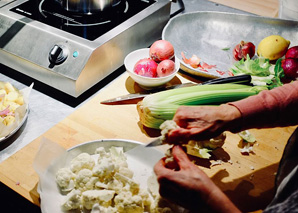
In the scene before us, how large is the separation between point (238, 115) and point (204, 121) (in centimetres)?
10

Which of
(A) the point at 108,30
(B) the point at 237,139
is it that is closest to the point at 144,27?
(A) the point at 108,30

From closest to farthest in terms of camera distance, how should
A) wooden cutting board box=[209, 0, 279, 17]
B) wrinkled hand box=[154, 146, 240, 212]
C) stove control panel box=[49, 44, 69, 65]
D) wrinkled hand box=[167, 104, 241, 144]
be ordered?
wrinkled hand box=[154, 146, 240, 212] → wrinkled hand box=[167, 104, 241, 144] → stove control panel box=[49, 44, 69, 65] → wooden cutting board box=[209, 0, 279, 17]

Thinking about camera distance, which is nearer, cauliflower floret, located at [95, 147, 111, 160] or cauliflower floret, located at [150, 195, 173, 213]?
cauliflower floret, located at [150, 195, 173, 213]

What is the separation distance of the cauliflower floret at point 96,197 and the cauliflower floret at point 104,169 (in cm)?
5

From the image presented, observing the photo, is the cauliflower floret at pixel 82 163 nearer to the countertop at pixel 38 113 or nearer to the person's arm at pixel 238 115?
the countertop at pixel 38 113

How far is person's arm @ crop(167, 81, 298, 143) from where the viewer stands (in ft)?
2.90

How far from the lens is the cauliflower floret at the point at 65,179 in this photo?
1.00 metres

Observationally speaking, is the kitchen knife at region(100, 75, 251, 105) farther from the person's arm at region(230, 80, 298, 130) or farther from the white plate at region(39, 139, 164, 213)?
the person's arm at region(230, 80, 298, 130)

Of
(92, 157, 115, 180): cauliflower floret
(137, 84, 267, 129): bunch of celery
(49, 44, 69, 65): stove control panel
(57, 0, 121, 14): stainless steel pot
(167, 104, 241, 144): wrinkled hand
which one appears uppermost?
(57, 0, 121, 14): stainless steel pot

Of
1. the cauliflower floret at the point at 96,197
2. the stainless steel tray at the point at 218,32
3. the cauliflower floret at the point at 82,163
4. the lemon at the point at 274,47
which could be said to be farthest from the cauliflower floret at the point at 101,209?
the lemon at the point at 274,47

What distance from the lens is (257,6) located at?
6.66 feet

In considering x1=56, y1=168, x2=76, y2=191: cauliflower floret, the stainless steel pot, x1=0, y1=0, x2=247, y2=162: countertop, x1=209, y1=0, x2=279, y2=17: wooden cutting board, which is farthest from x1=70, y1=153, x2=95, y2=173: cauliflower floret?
x1=209, y1=0, x2=279, y2=17: wooden cutting board

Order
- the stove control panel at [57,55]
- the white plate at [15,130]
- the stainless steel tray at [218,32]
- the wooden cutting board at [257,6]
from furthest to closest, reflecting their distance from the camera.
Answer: the wooden cutting board at [257,6]
the stainless steel tray at [218,32]
the stove control panel at [57,55]
the white plate at [15,130]

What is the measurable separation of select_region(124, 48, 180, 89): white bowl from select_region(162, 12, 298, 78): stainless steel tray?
18cm
